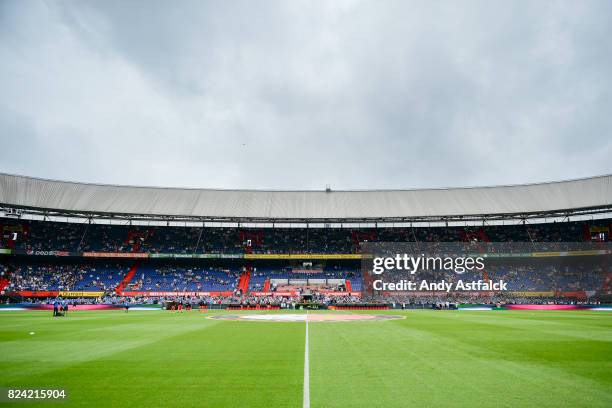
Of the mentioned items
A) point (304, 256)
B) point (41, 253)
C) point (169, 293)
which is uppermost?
point (41, 253)

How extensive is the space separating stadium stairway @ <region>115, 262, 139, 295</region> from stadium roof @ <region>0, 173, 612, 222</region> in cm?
857

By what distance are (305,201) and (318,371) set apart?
209ft

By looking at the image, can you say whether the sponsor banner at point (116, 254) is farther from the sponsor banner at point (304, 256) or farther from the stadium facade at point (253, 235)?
the sponsor banner at point (304, 256)

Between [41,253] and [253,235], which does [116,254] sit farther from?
[253,235]

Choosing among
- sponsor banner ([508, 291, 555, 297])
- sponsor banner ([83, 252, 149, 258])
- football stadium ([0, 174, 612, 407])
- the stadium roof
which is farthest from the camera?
sponsor banner ([83, 252, 149, 258])

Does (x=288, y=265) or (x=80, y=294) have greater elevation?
(x=288, y=265)

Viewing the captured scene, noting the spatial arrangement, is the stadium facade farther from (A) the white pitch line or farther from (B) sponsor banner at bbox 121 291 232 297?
(A) the white pitch line

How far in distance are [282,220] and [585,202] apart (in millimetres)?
44744

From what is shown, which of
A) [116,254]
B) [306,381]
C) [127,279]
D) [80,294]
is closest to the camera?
[306,381]

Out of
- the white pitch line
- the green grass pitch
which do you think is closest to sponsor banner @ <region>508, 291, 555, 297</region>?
the green grass pitch

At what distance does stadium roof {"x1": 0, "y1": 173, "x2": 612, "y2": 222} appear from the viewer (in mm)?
62469

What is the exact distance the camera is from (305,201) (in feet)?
244

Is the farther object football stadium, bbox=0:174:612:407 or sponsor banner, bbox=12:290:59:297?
sponsor banner, bbox=12:290:59:297

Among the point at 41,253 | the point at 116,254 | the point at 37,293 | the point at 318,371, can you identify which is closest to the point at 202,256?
the point at 116,254
